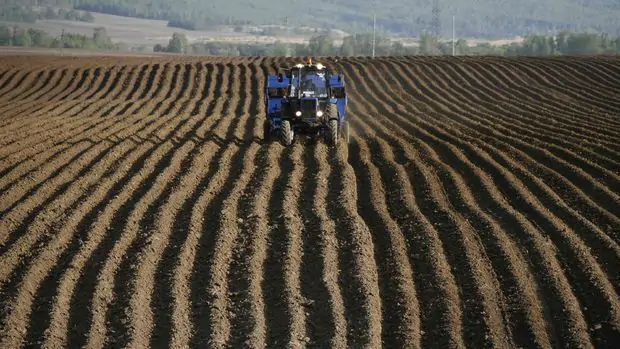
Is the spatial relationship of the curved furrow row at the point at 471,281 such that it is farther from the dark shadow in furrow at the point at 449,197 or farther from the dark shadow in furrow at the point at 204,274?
the dark shadow in furrow at the point at 204,274

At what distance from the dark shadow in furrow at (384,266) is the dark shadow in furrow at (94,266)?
8.63 feet

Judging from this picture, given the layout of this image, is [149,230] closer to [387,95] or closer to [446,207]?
[446,207]

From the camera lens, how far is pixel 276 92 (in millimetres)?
19547

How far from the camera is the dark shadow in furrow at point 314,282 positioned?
8.66m

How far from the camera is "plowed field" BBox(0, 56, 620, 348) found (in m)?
8.80

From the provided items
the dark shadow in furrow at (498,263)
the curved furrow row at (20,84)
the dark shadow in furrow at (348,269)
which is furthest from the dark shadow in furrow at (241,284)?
the curved furrow row at (20,84)

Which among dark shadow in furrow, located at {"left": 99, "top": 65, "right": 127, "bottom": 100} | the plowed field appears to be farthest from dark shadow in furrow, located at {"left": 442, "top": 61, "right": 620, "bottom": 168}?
dark shadow in furrow, located at {"left": 99, "top": 65, "right": 127, "bottom": 100}

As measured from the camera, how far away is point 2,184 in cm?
1434

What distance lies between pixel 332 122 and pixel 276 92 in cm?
164

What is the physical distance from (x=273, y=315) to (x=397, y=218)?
4101 millimetres

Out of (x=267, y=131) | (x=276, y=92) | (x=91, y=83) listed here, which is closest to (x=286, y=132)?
(x=267, y=131)

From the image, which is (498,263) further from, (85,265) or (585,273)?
(85,265)

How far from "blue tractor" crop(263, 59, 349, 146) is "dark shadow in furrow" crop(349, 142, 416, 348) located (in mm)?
2874

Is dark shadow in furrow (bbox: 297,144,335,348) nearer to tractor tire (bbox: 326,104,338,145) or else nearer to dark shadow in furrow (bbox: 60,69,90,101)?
tractor tire (bbox: 326,104,338,145)
